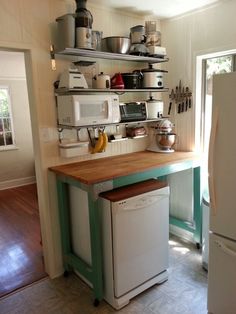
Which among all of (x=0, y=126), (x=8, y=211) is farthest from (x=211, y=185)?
(x=0, y=126)

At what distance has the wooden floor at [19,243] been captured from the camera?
8.13 ft

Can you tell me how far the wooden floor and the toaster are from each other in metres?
1.73

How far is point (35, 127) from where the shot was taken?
90.1 inches

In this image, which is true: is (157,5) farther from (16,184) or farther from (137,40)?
(16,184)

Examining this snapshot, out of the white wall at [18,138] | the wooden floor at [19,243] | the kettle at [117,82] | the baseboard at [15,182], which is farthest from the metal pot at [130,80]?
the baseboard at [15,182]

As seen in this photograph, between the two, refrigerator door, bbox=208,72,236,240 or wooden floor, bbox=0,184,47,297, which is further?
wooden floor, bbox=0,184,47,297

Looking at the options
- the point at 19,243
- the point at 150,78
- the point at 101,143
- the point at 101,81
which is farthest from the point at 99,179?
the point at 19,243

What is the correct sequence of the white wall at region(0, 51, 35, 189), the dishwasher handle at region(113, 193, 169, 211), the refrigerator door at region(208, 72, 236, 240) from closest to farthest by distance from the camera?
the refrigerator door at region(208, 72, 236, 240) → the dishwasher handle at region(113, 193, 169, 211) → the white wall at region(0, 51, 35, 189)

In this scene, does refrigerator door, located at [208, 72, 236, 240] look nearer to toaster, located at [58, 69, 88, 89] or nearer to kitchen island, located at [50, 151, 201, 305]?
kitchen island, located at [50, 151, 201, 305]

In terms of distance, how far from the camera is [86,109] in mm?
2234

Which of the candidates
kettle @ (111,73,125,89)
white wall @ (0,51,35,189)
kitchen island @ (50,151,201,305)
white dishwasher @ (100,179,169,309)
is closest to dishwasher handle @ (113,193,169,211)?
white dishwasher @ (100,179,169,309)

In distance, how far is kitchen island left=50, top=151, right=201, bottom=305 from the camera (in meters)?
1.99

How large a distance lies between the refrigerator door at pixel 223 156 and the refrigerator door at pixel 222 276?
3.0 inches

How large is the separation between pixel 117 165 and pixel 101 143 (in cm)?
29
